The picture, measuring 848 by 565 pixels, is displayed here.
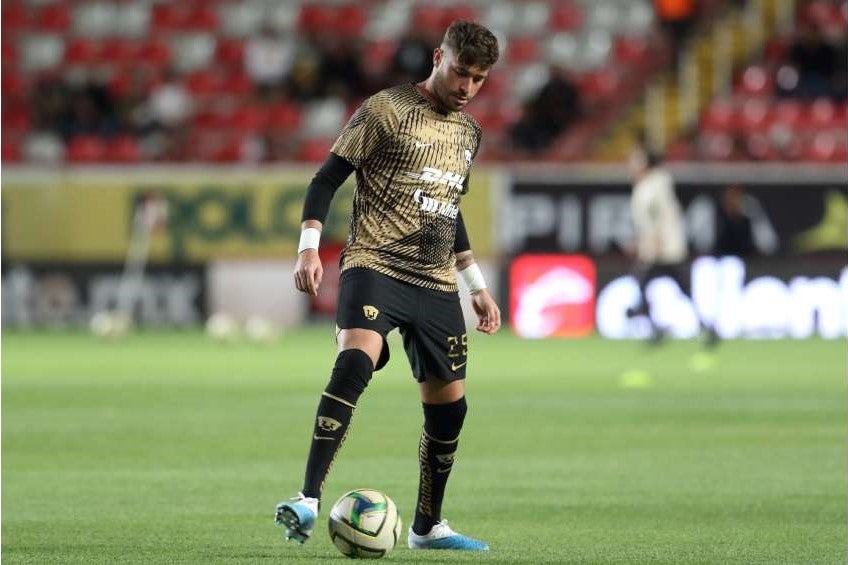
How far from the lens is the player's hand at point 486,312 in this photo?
7.28 m

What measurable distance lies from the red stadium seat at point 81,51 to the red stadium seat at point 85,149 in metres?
2.18

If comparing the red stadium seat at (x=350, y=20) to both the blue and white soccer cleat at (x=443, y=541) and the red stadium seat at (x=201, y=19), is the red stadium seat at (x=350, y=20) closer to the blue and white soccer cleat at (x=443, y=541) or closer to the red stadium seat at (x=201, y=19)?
the red stadium seat at (x=201, y=19)

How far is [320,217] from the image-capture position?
6.82 metres

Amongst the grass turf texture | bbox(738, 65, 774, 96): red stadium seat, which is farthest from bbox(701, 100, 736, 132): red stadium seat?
the grass turf texture

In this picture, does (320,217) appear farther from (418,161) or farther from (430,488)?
(430,488)

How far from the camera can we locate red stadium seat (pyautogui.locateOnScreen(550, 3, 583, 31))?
30.6 metres

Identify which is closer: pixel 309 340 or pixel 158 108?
pixel 309 340

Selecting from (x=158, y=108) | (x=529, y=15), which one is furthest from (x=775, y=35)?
(x=158, y=108)

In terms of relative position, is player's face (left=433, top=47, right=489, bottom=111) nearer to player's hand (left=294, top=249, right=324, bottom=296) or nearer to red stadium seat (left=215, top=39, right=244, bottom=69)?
player's hand (left=294, top=249, right=324, bottom=296)

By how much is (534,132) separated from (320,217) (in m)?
21.5

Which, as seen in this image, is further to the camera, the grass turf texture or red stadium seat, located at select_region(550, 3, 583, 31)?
red stadium seat, located at select_region(550, 3, 583, 31)

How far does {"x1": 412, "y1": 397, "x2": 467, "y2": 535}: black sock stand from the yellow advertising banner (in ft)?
67.5

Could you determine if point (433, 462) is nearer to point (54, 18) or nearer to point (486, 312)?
point (486, 312)

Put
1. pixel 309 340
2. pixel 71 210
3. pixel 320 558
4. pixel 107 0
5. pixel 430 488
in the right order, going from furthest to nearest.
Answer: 1. pixel 107 0
2. pixel 71 210
3. pixel 309 340
4. pixel 430 488
5. pixel 320 558
